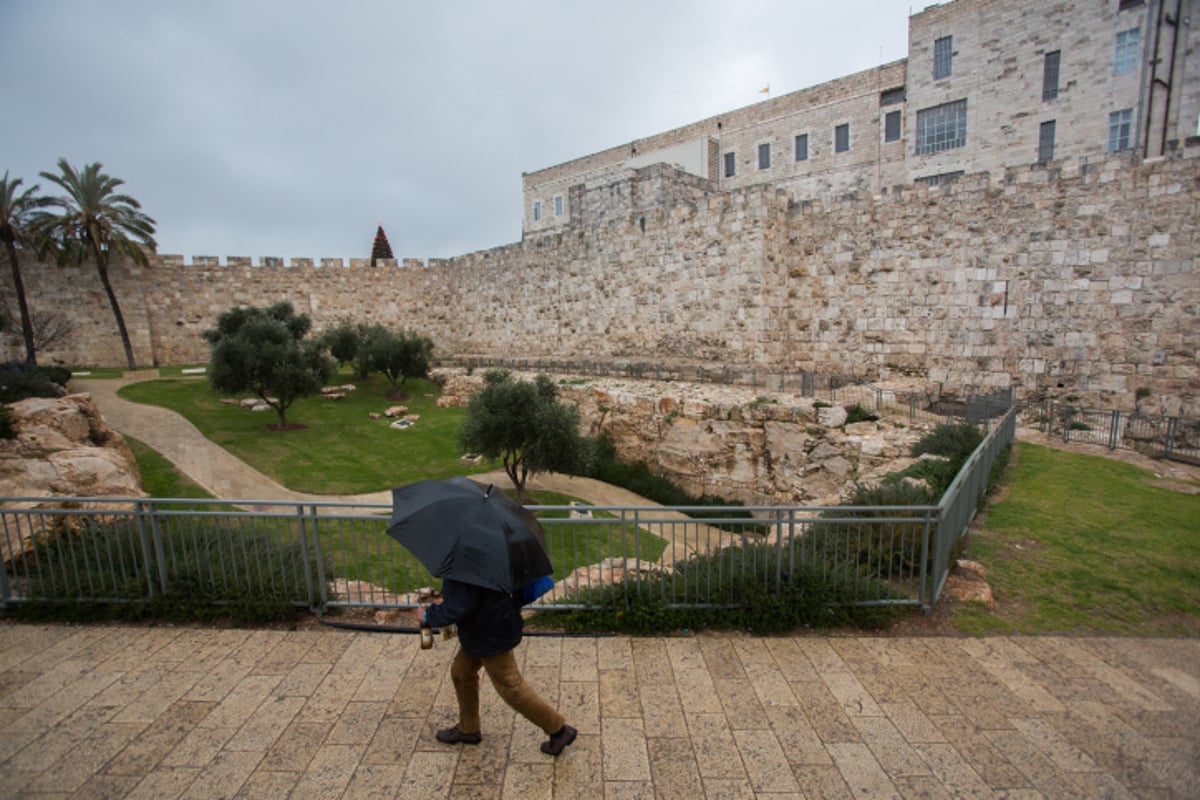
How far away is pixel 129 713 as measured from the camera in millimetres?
3844

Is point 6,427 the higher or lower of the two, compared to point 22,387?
lower

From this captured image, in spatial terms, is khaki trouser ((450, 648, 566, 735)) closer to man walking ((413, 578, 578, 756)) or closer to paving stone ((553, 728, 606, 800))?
man walking ((413, 578, 578, 756))

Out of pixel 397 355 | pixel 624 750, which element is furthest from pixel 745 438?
pixel 397 355

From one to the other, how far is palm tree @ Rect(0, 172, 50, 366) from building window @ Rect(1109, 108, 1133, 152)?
3561cm

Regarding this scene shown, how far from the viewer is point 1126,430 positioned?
1191 cm

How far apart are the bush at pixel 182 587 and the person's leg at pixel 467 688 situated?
2.36 metres

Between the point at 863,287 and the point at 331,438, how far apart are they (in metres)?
15.2

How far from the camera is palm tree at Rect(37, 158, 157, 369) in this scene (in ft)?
69.1

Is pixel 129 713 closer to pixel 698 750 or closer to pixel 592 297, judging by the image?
pixel 698 750

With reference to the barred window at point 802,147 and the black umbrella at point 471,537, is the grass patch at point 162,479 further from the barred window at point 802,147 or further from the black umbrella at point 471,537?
the barred window at point 802,147

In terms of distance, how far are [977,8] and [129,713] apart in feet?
90.4

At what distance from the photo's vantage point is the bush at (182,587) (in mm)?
5055

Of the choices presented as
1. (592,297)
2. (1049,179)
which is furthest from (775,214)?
(592,297)

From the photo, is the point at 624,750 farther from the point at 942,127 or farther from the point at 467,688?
the point at 942,127
